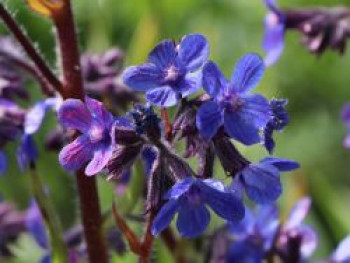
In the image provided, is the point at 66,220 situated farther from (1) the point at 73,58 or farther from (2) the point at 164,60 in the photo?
(2) the point at 164,60

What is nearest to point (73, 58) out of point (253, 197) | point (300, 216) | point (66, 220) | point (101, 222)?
point (101, 222)

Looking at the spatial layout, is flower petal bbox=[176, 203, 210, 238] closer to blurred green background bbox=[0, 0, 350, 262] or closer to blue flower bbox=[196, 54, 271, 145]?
blue flower bbox=[196, 54, 271, 145]

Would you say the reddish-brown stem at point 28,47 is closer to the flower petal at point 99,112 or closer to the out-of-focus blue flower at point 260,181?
the flower petal at point 99,112

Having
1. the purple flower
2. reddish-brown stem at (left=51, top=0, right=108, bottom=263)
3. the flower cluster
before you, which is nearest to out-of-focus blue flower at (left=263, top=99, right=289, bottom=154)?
the flower cluster

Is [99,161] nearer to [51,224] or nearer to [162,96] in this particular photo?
[162,96]

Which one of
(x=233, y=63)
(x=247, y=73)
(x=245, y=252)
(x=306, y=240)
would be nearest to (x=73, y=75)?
(x=247, y=73)

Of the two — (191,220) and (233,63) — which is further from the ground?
(191,220)
